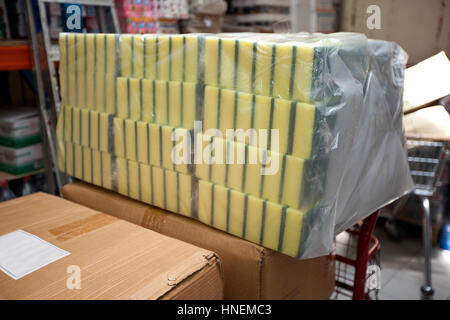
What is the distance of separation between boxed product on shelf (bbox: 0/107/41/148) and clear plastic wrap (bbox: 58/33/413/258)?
861 mm

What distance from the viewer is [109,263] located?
0.97 meters

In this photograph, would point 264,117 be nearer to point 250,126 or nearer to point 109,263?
point 250,126

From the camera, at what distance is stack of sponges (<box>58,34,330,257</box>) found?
98 centimetres

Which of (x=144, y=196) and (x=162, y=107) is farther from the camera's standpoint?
(x=144, y=196)

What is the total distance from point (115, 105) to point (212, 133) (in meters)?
0.43

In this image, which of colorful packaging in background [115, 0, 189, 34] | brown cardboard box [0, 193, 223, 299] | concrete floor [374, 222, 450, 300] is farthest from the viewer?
colorful packaging in background [115, 0, 189, 34]

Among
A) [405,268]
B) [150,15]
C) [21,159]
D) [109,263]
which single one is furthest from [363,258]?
[150,15]

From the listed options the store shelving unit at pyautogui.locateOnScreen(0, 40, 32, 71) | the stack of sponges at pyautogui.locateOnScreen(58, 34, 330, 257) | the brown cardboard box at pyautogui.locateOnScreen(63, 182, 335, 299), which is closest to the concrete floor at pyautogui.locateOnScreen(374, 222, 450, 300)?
the brown cardboard box at pyautogui.locateOnScreen(63, 182, 335, 299)

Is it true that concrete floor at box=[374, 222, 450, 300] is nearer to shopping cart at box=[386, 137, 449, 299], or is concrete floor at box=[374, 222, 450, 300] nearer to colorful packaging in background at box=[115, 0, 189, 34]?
shopping cart at box=[386, 137, 449, 299]

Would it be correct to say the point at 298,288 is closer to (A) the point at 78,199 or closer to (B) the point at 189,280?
(B) the point at 189,280

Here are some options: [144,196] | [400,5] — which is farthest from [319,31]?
[144,196]

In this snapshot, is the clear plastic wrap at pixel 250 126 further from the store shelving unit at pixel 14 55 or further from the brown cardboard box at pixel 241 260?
the store shelving unit at pixel 14 55

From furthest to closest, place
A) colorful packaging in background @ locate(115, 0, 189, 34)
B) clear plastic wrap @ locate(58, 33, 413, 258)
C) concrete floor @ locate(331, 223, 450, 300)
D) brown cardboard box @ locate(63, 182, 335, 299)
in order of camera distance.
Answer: colorful packaging in background @ locate(115, 0, 189, 34)
concrete floor @ locate(331, 223, 450, 300)
brown cardboard box @ locate(63, 182, 335, 299)
clear plastic wrap @ locate(58, 33, 413, 258)

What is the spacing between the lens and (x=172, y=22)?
274cm
